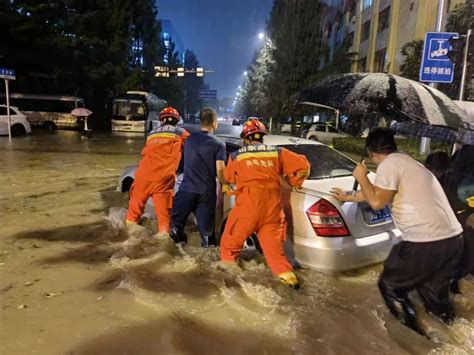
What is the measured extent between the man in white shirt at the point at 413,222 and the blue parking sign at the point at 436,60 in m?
6.07

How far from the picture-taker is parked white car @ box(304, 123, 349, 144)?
23250 millimetres

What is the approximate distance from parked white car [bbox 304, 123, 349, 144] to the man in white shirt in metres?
20.2

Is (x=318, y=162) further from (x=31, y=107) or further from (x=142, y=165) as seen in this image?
(x=31, y=107)

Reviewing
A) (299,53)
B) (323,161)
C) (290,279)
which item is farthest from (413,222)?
(299,53)

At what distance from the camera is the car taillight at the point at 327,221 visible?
379cm

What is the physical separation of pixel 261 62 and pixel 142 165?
123ft

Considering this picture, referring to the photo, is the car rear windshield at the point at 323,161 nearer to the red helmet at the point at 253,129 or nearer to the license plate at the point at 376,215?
the license plate at the point at 376,215

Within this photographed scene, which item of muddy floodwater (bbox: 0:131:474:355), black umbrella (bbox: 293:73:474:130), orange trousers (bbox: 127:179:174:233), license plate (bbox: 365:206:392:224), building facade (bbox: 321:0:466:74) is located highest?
building facade (bbox: 321:0:466:74)

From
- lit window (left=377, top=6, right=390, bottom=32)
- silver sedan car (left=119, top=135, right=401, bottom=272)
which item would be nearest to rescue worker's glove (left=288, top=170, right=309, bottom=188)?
silver sedan car (left=119, top=135, right=401, bottom=272)

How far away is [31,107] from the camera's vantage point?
1194 inches

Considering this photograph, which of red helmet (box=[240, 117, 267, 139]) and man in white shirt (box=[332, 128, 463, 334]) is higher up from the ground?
red helmet (box=[240, 117, 267, 139])

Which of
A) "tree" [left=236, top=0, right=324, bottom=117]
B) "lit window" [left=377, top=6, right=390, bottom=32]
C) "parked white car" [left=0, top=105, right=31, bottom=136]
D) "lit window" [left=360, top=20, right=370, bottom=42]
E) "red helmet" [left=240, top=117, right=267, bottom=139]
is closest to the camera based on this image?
"red helmet" [left=240, top=117, right=267, bottom=139]

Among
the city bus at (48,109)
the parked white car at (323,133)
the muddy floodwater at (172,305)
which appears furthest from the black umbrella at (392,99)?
the city bus at (48,109)

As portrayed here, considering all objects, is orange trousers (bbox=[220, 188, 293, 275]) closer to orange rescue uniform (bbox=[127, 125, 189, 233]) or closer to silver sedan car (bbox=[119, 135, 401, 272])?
silver sedan car (bbox=[119, 135, 401, 272])
